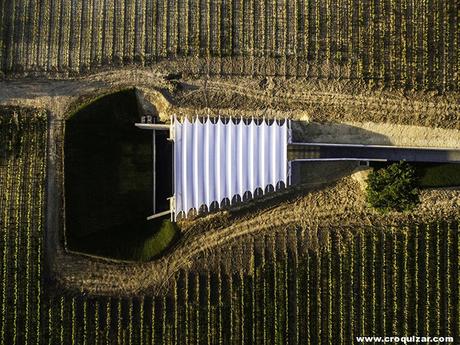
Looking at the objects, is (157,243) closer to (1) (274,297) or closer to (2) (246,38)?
(1) (274,297)

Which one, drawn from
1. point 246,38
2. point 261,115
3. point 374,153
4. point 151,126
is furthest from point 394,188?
point 151,126

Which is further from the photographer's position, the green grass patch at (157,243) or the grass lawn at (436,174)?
the grass lawn at (436,174)

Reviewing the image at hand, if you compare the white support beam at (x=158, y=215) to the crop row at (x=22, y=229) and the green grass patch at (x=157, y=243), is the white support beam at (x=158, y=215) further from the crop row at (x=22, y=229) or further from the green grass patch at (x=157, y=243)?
the crop row at (x=22, y=229)

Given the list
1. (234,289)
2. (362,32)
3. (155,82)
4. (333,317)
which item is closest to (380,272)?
(333,317)

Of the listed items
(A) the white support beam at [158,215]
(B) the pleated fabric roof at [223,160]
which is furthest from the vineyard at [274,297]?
(B) the pleated fabric roof at [223,160]

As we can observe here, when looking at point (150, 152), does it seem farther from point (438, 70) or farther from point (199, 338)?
point (438, 70)

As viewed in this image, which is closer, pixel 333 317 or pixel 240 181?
pixel 240 181

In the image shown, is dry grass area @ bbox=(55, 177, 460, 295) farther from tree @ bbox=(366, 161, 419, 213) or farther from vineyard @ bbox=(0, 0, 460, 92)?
vineyard @ bbox=(0, 0, 460, 92)
